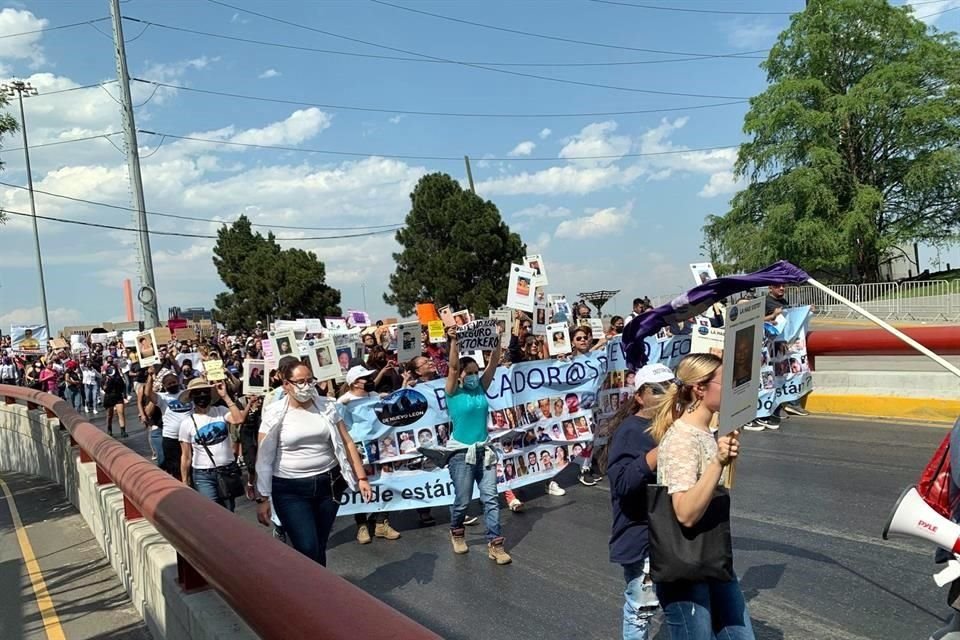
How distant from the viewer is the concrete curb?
994cm

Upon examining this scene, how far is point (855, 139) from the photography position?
132 ft

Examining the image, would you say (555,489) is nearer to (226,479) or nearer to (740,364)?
(226,479)

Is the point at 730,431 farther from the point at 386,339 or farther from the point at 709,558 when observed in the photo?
the point at 386,339

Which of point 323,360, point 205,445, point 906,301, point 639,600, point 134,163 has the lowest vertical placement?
point 906,301

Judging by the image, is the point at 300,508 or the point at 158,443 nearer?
the point at 300,508

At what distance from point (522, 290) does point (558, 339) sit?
90 cm

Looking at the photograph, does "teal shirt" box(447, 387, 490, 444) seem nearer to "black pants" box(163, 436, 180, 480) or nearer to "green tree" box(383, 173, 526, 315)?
"black pants" box(163, 436, 180, 480)

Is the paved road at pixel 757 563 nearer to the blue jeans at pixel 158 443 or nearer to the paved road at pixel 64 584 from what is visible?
the blue jeans at pixel 158 443

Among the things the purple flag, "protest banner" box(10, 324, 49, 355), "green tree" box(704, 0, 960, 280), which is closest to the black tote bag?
the purple flag

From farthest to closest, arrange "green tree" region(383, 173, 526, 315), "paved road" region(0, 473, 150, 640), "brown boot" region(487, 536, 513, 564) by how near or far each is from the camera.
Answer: "green tree" region(383, 173, 526, 315), "brown boot" region(487, 536, 513, 564), "paved road" region(0, 473, 150, 640)

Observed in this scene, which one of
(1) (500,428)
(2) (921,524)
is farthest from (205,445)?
(2) (921,524)

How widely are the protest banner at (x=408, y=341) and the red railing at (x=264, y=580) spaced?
721 centimetres

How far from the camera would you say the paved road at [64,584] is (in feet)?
18.1

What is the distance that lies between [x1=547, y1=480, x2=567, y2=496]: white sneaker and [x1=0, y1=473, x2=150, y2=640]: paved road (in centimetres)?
442
